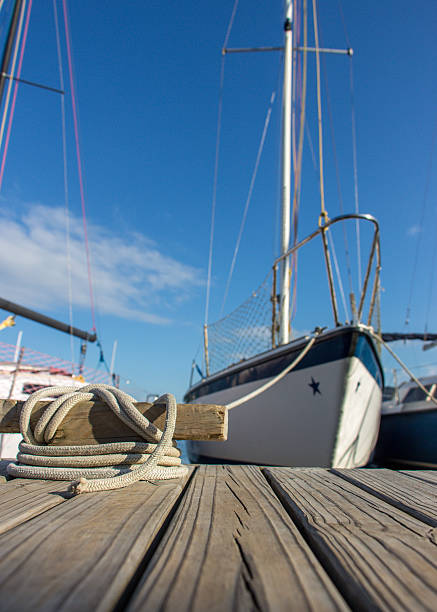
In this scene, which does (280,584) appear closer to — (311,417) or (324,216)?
(311,417)

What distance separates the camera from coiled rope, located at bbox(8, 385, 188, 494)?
126cm

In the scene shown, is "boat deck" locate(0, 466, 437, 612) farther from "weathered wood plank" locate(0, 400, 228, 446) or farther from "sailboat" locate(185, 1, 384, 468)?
"sailboat" locate(185, 1, 384, 468)

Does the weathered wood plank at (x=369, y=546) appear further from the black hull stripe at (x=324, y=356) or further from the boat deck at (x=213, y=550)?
the black hull stripe at (x=324, y=356)

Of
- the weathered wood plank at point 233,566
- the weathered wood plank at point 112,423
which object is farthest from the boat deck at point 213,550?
the weathered wood plank at point 112,423

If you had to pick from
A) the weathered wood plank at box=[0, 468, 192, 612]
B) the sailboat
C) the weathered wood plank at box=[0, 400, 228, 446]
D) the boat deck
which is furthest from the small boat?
the weathered wood plank at box=[0, 468, 192, 612]

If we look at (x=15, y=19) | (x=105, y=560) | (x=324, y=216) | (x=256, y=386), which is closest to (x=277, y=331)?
(x=256, y=386)

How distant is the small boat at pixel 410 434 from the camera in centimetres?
679

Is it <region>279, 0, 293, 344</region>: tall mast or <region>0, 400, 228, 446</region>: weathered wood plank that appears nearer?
<region>0, 400, 228, 446</region>: weathered wood plank

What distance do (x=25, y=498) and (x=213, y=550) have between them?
0.64m

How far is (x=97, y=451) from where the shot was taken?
51.2 inches

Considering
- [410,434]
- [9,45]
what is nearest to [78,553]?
[410,434]

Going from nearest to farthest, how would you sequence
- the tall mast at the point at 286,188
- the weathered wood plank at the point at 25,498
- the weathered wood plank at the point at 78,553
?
the weathered wood plank at the point at 78,553 < the weathered wood plank at the point at 25,498 < the tall mast at the point at 286,188

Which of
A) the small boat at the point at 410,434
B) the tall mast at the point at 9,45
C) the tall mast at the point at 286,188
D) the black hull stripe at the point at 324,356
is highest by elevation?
the tall mast at the point at 9,45

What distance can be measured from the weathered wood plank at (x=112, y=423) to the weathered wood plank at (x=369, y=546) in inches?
13.8
